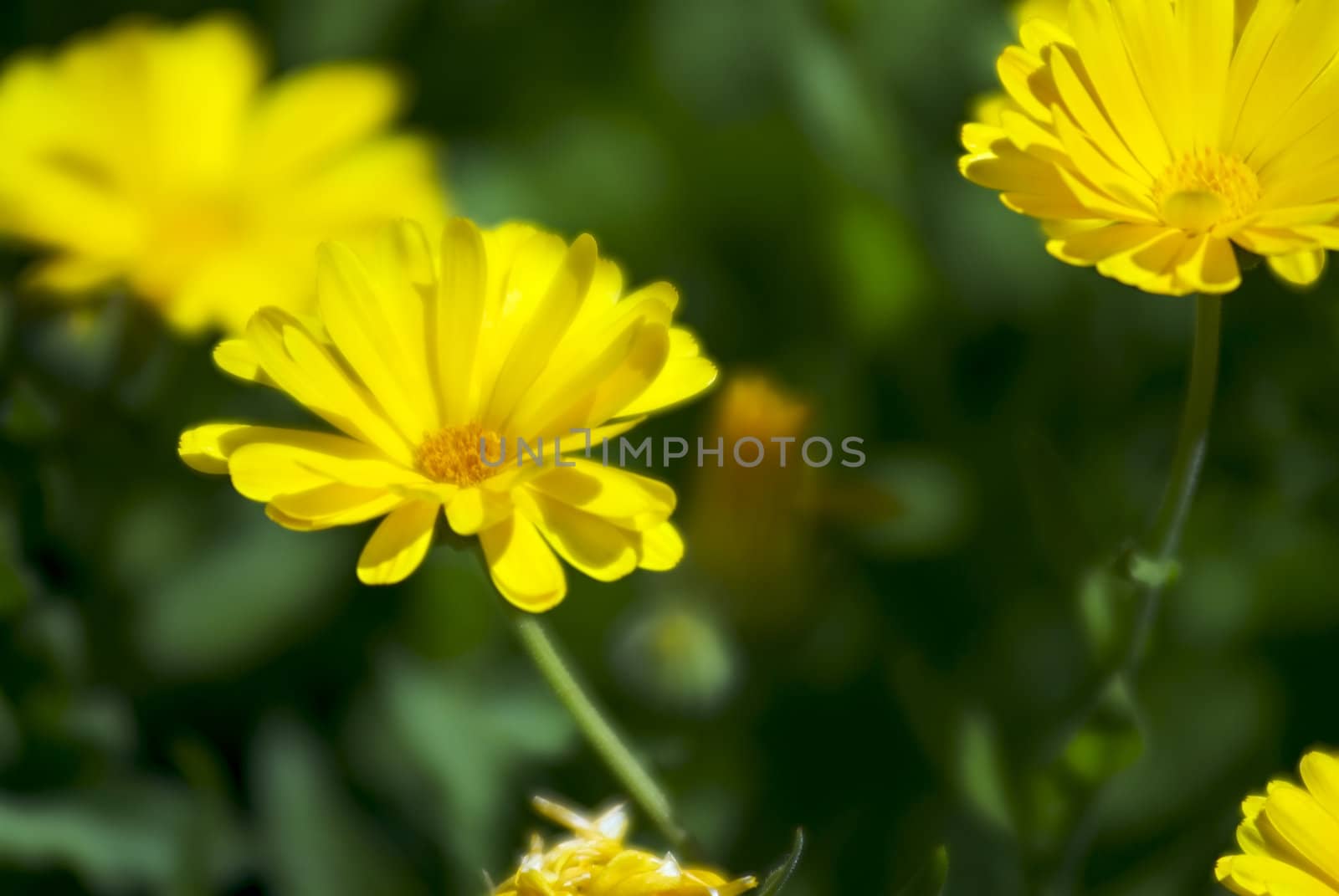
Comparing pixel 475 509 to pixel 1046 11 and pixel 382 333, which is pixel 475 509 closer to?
pixel 382 333

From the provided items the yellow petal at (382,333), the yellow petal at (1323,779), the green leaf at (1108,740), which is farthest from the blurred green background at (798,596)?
the yellow petal at (382,333)

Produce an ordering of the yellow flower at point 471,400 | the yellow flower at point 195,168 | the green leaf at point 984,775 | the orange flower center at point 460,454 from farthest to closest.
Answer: the yellow flower at point 195,168, the green leaf at point 984,775, the orange flower center at point 460,454, the yellow flower at point 471,400

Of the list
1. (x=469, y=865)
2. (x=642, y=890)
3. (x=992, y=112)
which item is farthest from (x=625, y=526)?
(x=469, y=865)

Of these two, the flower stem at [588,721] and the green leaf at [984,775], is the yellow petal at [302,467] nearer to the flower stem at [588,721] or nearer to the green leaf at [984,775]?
the flower stem at [588,721]

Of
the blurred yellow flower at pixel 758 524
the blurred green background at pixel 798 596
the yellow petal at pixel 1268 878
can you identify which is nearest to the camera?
the yellow petal at pixel 1268 878

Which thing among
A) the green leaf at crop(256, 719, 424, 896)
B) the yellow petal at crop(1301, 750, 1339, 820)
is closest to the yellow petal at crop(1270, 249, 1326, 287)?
the yellow petal at crop(1301, 750, 1339, 820)

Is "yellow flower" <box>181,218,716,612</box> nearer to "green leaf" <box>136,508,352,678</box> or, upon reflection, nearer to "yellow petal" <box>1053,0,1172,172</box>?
"yellow petal" <box>1053,0,1172,172</box>

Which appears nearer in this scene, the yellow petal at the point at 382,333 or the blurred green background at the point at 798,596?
the yellow petal at the point at 382,333

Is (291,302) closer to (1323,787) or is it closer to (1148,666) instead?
(1148,666)

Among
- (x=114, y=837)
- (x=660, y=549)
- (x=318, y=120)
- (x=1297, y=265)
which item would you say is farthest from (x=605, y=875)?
(x=318, y=120)
